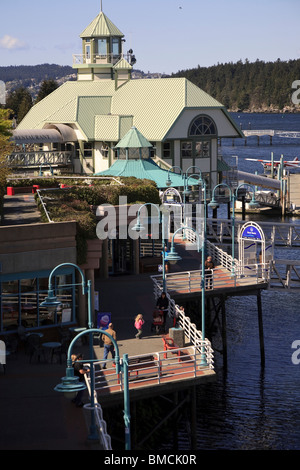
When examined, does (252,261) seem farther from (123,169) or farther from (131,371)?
(131,371)

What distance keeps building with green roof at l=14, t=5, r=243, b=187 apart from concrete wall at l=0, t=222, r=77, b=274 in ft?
119

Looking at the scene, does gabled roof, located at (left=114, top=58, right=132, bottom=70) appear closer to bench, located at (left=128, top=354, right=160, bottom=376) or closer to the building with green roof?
the building with green roof

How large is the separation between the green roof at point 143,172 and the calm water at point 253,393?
12398mm

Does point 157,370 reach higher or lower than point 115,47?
lower

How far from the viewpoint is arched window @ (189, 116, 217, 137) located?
250ft

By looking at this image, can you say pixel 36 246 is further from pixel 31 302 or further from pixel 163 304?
pixel 163 304

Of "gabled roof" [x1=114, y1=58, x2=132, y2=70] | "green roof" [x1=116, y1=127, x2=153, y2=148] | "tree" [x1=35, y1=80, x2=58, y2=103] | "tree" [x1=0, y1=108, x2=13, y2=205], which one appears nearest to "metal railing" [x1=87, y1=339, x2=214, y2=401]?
"tree" [x1=0, y1=108, x2=13, y2=205]

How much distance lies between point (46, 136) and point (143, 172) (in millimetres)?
18869

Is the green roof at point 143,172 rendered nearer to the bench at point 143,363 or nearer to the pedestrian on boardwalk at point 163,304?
the pedestrian on boardwalk at point 163,304

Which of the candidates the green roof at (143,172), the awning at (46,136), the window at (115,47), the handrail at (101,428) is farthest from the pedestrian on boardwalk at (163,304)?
the window at (115,47)

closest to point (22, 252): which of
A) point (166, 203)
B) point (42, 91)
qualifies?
→ point (166, 203)

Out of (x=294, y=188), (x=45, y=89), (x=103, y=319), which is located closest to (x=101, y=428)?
(x=103, y=319)

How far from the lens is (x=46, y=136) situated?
78.4 meters
